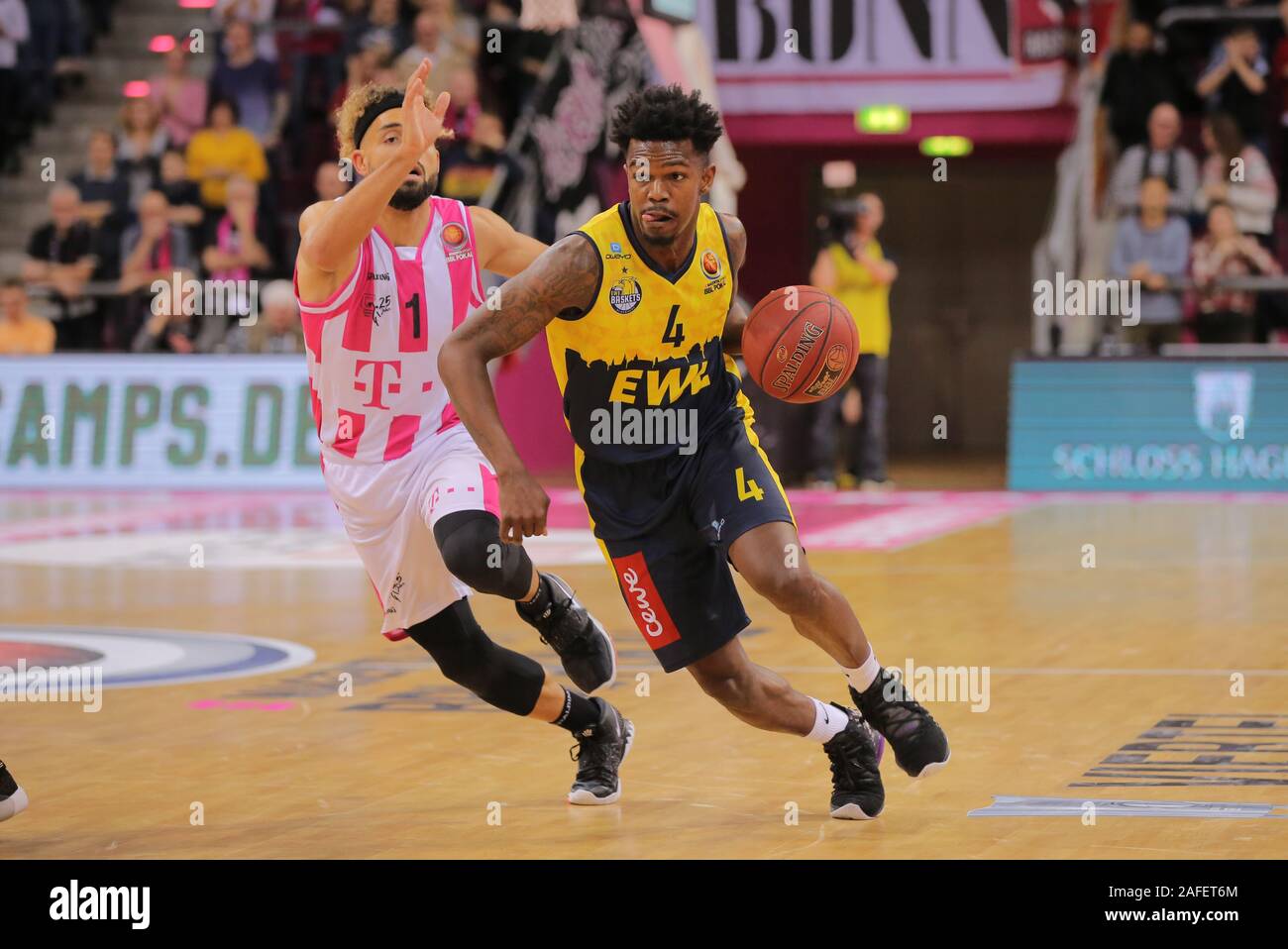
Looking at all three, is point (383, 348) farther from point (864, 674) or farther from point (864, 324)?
point (864, 324)

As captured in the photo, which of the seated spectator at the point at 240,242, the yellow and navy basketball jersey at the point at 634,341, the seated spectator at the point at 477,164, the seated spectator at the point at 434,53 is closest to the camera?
the yellow and navy basketball jersey at the point at 634,341

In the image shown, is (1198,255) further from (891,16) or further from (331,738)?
(331,738)

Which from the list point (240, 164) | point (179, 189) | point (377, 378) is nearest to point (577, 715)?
point (377, 378)

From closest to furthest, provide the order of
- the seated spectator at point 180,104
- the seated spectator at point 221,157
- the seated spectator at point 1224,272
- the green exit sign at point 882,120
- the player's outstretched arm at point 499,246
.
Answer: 1. the player's outstretched arm at point 499,246
2. the seated spectator at point 1224,272
3. the seated spectator at point 221,157
4. the green exit sign at point 882,120
5. the seated spectator at point 180,104

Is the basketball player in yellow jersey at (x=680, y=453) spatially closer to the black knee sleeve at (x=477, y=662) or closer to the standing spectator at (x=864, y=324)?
the black knee sleeve at (x=477, y=662)

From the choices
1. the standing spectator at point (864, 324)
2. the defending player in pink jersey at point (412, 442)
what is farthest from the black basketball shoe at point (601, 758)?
the standing spectator at point (864, 324)

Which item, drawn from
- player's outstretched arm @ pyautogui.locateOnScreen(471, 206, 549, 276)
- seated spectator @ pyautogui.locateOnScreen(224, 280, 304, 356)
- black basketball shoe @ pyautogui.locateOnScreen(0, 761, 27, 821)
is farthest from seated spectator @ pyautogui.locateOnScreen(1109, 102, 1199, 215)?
black basketball shoe @ pyautogui.locateOnScreen(0, 761, 27, 821)

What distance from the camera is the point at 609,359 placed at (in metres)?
5.89

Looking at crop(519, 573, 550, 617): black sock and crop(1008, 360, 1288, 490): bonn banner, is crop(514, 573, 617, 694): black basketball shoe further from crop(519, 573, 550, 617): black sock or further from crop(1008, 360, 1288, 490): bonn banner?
crop(1008, 360, 1288, 490): bonn banner

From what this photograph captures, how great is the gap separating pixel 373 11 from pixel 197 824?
14991 mm

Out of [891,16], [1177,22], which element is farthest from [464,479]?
[1177,22]

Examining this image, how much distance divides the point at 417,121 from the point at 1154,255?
1215cm

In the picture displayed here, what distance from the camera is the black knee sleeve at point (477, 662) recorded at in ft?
20.9

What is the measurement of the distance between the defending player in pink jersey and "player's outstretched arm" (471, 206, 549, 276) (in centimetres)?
6
